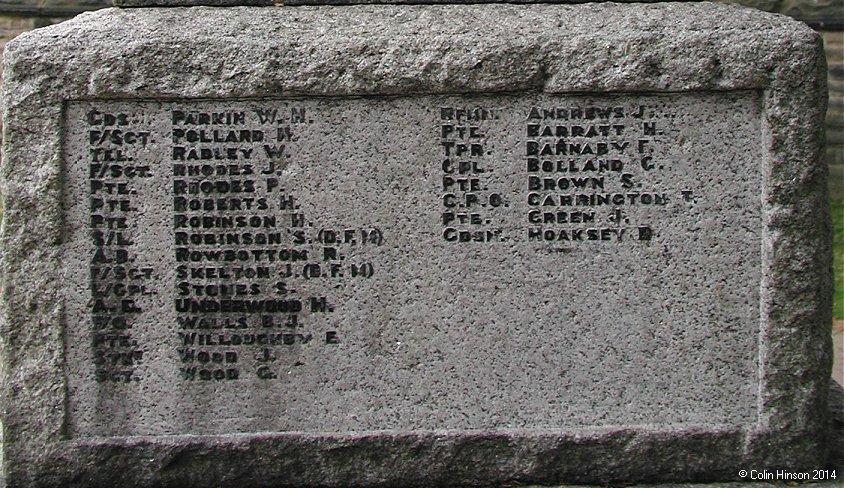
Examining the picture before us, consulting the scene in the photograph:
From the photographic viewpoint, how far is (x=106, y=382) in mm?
2619

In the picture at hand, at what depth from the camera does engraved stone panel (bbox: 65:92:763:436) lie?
259cm

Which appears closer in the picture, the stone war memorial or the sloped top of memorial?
the stone war memorial

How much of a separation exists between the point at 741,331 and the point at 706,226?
0.30 metres

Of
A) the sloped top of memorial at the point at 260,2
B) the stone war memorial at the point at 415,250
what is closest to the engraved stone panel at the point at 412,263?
the stone war memorial at the point at 415,250

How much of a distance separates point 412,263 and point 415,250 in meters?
0.04

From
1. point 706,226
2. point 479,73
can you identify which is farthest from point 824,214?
point 479,73

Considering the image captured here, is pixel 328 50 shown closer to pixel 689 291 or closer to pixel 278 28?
pixel 278 28

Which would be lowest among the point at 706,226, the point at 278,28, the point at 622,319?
the point at 622,319

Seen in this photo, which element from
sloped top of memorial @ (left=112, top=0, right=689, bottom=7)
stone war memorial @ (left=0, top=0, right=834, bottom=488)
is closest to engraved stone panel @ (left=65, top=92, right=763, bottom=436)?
stone war memorial @ (left=0, top=0, right=834, bottom=488)

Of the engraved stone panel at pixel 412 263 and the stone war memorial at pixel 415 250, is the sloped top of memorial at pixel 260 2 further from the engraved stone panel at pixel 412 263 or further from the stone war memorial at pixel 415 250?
the engraved stone panel at pixel 412 263

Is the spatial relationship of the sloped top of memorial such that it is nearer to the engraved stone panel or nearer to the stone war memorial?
→ the stone war memorial

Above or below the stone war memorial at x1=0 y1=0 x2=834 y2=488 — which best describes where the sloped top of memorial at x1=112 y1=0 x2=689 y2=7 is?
above

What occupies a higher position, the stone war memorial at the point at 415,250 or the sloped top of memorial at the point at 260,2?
the sloped top of memorial at the point at 260,2

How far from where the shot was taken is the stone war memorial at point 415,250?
2.55 meters
